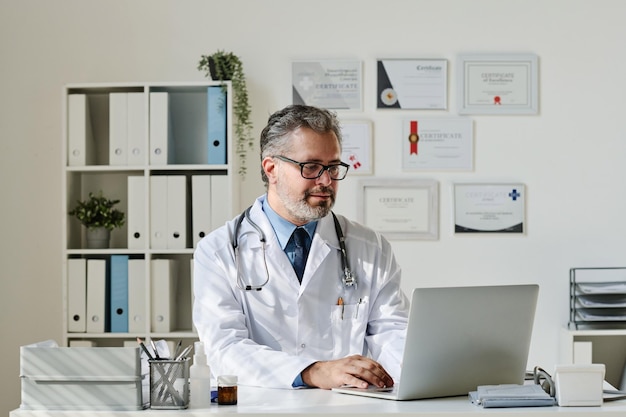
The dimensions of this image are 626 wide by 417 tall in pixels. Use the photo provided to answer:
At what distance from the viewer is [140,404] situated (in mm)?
1775

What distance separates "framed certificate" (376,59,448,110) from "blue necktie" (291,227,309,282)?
1.63 metres

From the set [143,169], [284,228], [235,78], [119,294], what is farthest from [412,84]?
[284,228]

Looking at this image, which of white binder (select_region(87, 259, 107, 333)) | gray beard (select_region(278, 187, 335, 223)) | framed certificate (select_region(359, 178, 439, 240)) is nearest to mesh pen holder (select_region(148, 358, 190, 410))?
gray beard (select_region(278, 187, 335, 223))

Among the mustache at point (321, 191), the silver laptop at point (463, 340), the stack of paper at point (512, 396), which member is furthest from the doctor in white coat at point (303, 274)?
the stack of paper at point (512, 396)

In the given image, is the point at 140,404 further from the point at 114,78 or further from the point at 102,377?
the point at 114,78

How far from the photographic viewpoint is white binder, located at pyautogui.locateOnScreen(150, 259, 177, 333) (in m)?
3.89

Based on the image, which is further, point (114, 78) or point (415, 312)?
point (114, 78)

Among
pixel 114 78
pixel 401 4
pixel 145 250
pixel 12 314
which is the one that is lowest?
pixel 12 314

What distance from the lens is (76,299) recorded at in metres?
3.90

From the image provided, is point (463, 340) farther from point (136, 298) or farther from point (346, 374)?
point (136, 298)

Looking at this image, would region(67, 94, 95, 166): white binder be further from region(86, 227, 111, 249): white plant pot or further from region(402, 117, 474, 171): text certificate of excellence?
region(402, 117, 474, 171): text certificate of excellence

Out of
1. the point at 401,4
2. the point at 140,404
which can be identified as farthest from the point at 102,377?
the point at 401,4

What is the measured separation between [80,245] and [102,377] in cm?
245

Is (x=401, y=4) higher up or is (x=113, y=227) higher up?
(x=401, y=4)
